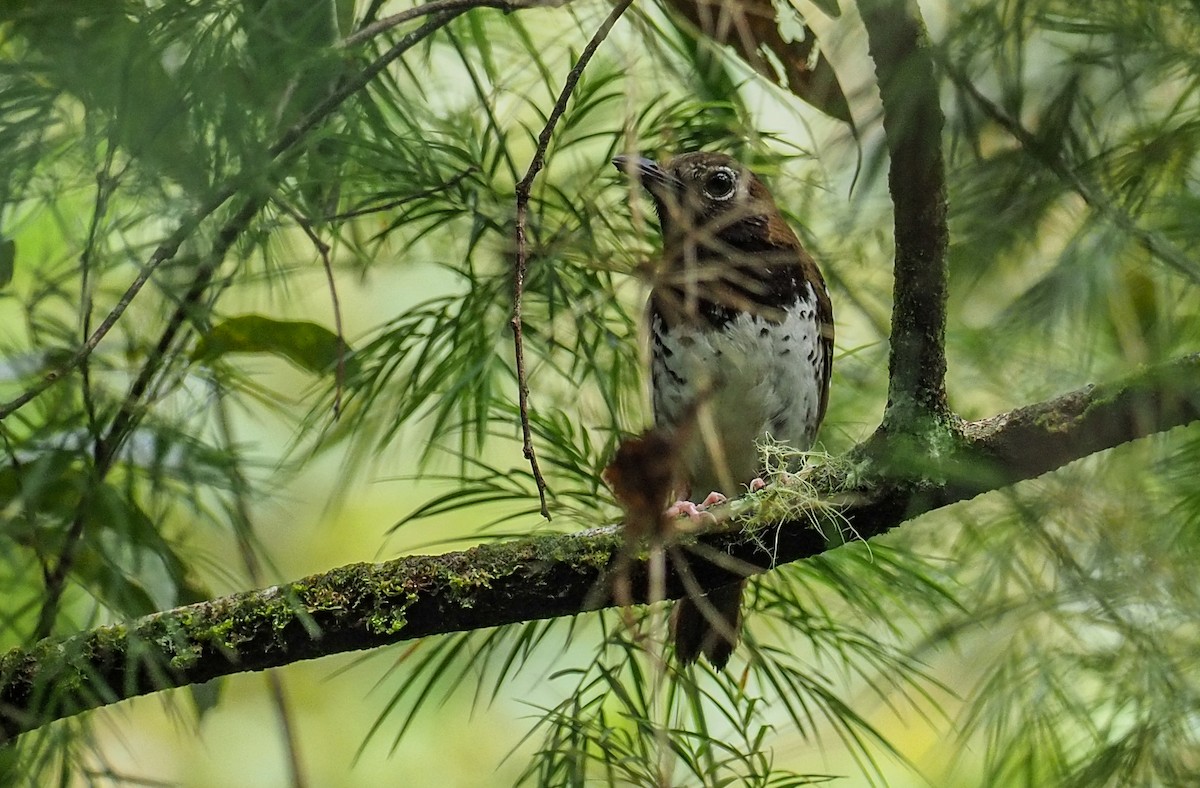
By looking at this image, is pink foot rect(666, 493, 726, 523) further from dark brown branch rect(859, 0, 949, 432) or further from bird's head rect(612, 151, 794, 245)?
bird's head rect(612, 151, 794, 245)

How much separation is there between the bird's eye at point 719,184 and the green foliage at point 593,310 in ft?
0.15

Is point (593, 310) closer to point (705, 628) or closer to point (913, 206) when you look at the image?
point (705, 628)

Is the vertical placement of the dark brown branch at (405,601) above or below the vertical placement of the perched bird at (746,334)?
below

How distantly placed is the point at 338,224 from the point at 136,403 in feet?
1.27

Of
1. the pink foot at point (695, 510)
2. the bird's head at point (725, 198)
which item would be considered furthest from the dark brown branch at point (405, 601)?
the bird's head at point (725, 198)

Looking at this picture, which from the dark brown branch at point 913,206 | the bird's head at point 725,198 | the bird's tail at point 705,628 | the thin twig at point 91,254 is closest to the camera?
the dark brown branch at point 913,206

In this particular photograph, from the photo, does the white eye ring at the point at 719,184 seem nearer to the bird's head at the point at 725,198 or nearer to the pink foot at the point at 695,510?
the bird's head at the point at 725,198

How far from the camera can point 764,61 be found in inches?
56.5

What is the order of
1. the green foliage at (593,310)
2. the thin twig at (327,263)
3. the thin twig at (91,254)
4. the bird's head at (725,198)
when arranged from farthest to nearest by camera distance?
the bird's head at (725,198)
the thin twig at (327,263)
the thin twig at (91,254)
the green foliage at (593,310)

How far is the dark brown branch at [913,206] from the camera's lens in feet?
2.83

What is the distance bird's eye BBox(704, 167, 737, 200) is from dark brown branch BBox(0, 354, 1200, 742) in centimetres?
76

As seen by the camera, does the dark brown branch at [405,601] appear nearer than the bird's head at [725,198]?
Yes

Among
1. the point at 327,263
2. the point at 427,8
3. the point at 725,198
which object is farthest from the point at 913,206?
the point at 725,198

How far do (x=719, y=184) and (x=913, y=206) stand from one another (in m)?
0.95
